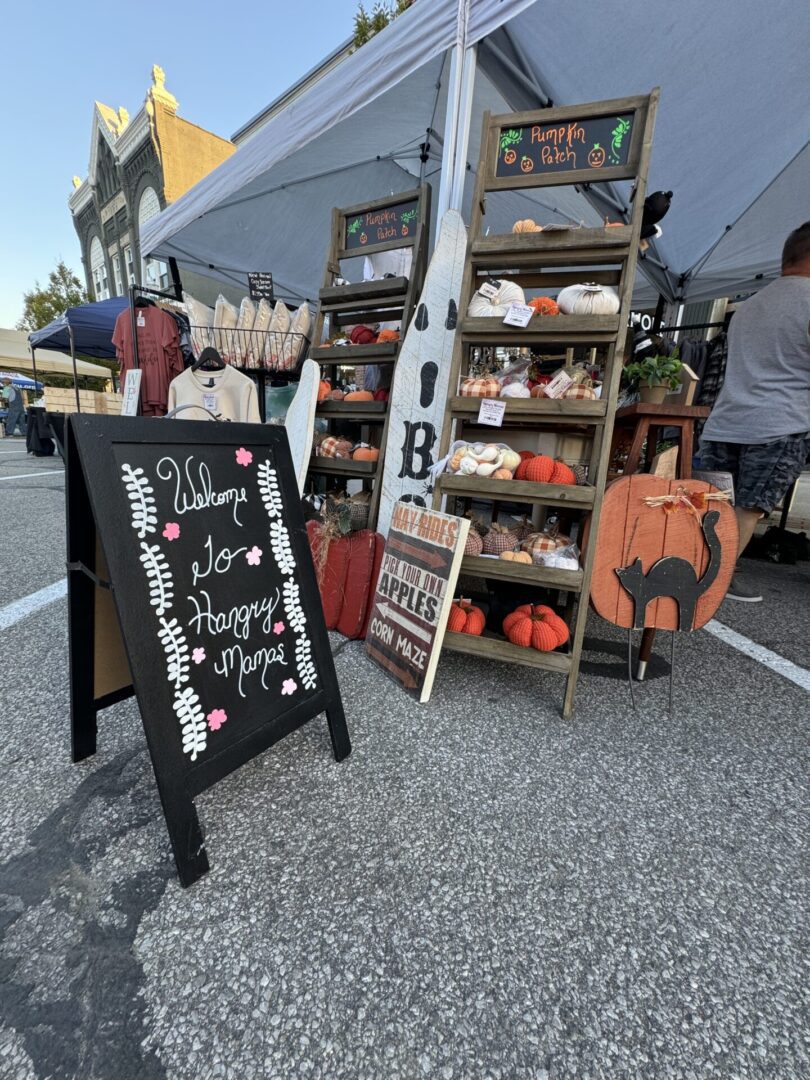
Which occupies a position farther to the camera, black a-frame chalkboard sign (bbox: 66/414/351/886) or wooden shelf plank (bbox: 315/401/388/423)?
wooden shelf plank (bbox: 315/401/388/423)

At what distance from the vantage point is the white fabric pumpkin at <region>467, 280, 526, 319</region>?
187cm

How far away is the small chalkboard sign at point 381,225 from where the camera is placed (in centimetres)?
263

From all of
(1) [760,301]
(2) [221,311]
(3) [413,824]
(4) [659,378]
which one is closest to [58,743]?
(3) [413,824]

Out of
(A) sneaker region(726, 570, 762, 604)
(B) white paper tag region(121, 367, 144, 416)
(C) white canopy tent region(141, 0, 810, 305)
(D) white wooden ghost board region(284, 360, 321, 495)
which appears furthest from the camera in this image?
(B) white paper tag region(121, 367, 144, 416)

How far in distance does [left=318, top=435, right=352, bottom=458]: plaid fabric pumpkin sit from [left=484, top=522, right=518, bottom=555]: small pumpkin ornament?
1085 millimetres

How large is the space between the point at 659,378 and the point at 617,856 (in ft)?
5.93

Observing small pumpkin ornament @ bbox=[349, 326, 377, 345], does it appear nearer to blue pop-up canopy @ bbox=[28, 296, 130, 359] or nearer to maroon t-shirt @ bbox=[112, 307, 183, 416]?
maroon t-shirt @ bbox=[112, 307, 183, 416]

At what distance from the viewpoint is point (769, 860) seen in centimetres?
118

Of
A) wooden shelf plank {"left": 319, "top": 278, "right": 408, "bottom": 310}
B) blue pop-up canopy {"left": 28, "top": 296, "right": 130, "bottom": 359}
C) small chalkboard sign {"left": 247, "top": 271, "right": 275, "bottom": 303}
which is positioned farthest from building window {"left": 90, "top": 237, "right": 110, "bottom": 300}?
wooden shelf plank {"left": 319, "top": 278, "right": 408, "bottom": 310}

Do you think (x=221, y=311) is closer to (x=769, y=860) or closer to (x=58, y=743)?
(x=58, y=743)

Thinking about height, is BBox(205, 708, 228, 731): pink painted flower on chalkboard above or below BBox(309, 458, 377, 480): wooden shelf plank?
below

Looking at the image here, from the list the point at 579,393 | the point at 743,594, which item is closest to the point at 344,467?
the point at 579,393

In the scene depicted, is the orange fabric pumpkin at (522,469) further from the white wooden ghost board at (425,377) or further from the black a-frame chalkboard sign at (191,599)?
the black a-frame chalkboard sign at (191,599)

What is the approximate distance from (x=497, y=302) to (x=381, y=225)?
1.32 meters
